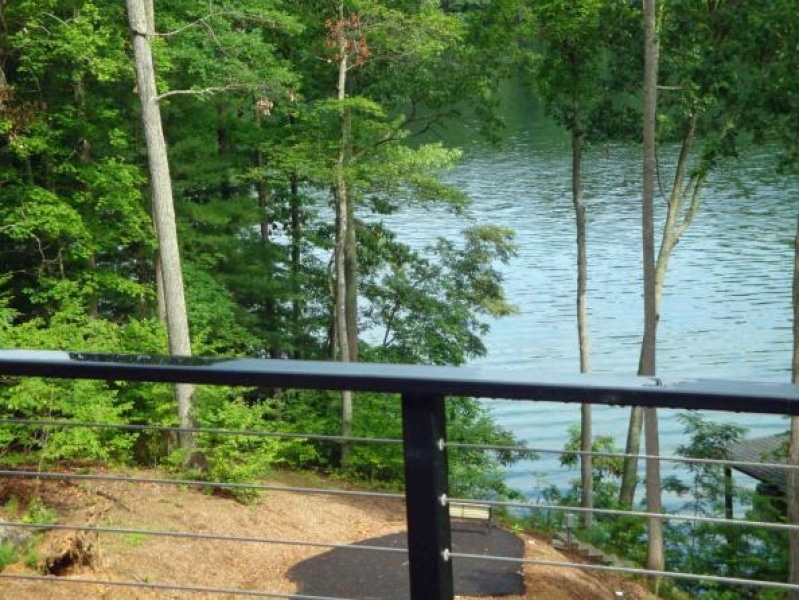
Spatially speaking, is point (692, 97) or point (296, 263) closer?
point (692, 97)

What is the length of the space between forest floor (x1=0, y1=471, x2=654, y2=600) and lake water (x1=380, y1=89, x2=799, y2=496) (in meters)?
11.3

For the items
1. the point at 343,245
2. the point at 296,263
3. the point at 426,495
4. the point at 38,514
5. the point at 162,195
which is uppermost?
the point at 426,495

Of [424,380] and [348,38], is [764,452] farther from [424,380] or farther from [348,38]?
[424,380]

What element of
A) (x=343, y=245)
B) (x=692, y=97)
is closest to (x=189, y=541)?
(x=343, y=245)

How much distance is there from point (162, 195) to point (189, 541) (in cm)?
517

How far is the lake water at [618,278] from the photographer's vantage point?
26.4 m

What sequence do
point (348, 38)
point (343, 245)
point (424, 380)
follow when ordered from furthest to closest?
point (343, 245) → point (348, 38) → point (424, 380)

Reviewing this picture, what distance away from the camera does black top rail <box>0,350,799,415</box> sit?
54.2 inches

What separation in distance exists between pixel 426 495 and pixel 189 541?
887 centimetres

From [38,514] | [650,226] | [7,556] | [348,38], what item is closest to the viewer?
[7,556]

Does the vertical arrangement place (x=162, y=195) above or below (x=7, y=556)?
above

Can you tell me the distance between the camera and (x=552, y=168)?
37312 mm

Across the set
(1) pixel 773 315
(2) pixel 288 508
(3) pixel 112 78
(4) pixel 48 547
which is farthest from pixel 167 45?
(1) pixel 773 315

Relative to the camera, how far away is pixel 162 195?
1377 centimetres
